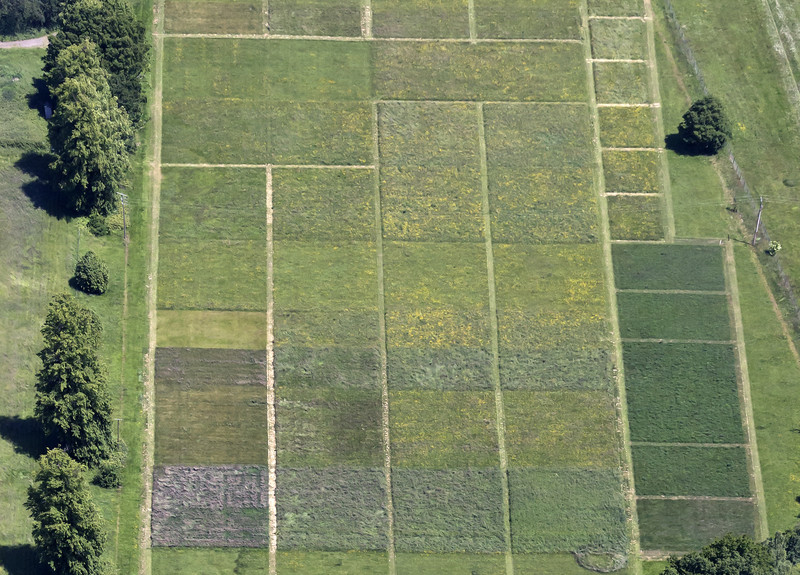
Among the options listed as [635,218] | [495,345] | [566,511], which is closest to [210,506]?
[495,345]

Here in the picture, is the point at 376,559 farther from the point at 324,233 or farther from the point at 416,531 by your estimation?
the point at 324,233

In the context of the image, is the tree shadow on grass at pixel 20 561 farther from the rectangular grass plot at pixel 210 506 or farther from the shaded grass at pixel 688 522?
the shaded grass at pixel 688 522

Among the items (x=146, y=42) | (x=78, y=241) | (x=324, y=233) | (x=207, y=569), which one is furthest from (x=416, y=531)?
(x=146, y=42)

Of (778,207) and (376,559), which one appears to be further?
(778,207)

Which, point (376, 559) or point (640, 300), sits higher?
point (640, 300)

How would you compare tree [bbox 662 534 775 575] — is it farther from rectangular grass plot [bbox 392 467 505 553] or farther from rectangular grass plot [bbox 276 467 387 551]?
rectangular grass plot [bbox 276 467 387 551]

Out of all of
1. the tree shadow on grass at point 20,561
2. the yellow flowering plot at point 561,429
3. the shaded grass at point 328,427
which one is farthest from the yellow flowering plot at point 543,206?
the tree shadow on grass at point 20,561

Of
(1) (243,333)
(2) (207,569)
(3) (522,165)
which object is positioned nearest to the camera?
(2) (207,569)
